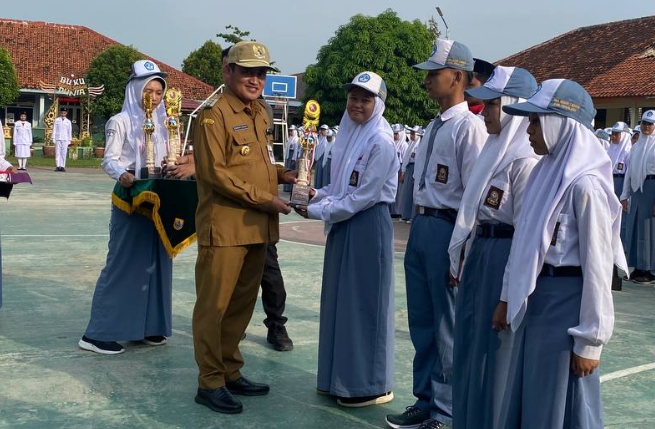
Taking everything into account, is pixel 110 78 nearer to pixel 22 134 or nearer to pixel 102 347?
pixel 22 134

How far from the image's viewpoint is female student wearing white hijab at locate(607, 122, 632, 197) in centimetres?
1188

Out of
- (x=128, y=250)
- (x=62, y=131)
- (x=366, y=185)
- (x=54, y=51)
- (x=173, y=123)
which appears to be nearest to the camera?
(x=366, y=185)

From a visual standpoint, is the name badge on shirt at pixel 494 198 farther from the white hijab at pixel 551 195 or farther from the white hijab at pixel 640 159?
the white hijab at pixel 640 159

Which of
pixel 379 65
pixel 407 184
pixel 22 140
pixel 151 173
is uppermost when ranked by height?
pixel 379 65

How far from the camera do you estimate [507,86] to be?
360cm

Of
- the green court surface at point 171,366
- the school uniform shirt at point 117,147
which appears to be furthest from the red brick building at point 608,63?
the school uniform shirt at point 117,147

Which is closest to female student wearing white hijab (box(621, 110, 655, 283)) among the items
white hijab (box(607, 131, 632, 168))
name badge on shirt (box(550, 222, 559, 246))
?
white hijab (box(607, 131, 632, 168))

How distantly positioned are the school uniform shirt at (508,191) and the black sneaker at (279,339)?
266 cm

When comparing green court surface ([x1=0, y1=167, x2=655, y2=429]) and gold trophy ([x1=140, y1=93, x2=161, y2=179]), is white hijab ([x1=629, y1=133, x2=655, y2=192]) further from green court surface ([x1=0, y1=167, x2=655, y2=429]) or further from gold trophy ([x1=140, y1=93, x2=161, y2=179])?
gold trophy ([x1=140, y1=93, x2=161, y2=179])

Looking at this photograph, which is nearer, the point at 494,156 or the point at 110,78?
the point at 494,156

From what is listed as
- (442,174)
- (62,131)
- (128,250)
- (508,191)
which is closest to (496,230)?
(508,191)

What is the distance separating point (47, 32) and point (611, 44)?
96.3ft

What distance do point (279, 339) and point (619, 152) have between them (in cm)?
811

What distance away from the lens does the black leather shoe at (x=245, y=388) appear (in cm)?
477
